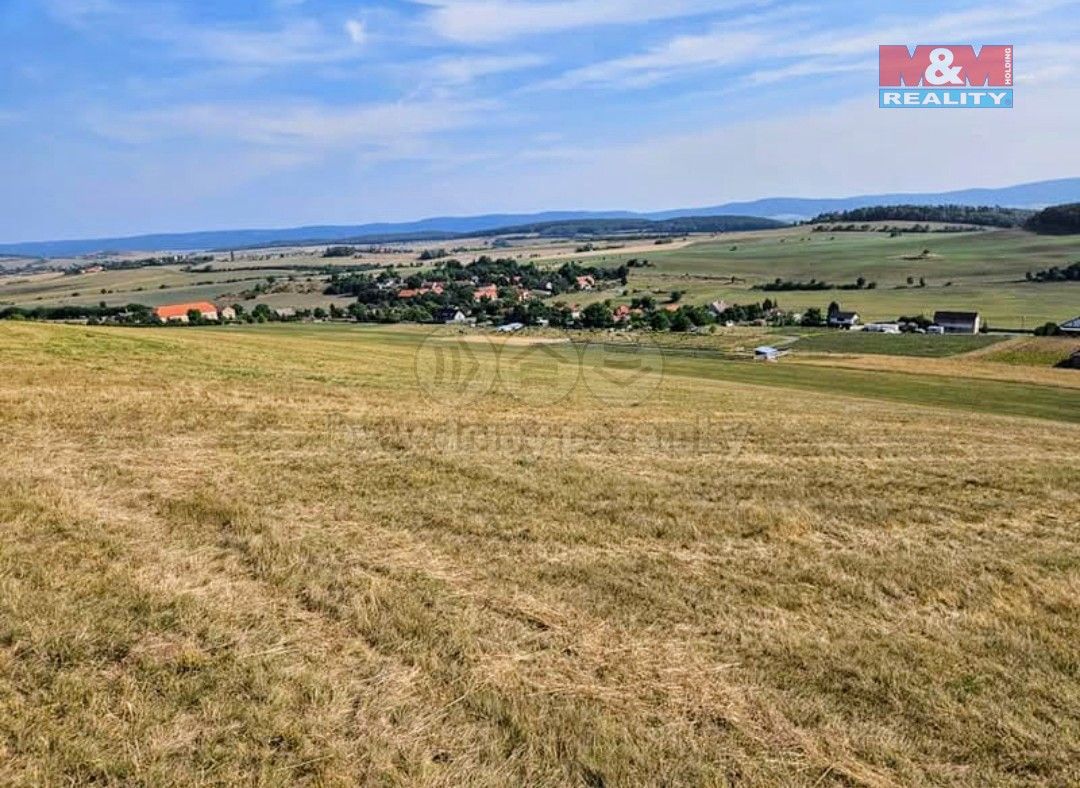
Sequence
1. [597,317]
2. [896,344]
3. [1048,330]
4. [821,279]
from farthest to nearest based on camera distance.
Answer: [821,279] < [597,317] < [1048,330] < [896,344]

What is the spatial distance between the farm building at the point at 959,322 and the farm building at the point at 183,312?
271 ft

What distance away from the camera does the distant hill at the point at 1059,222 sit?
151 meters

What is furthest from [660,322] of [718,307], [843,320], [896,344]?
[896,344]

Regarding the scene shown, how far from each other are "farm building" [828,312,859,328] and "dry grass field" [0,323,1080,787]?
77896mm

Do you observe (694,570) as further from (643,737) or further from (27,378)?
(27,378)

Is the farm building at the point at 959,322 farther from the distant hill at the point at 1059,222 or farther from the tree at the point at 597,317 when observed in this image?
the distant hill at the point at 1059,222

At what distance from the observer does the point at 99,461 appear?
1095 centimetres

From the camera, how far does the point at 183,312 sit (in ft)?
278

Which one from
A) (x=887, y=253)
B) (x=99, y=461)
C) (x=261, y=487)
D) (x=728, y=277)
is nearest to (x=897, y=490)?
(x=261, y=487)

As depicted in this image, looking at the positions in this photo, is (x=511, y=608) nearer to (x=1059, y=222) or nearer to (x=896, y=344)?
(x=896, y=344)

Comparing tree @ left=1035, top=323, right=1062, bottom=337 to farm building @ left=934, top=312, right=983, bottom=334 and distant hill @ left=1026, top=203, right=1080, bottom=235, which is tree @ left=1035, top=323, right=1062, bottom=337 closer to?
farm building @ left=934, top=312, right=983, bottom=334

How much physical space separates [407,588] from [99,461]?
20.9 ft

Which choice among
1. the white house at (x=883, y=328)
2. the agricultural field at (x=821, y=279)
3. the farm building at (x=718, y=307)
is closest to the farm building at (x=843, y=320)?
the white house at (x=883, y=328)

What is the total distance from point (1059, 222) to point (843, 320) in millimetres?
100590
